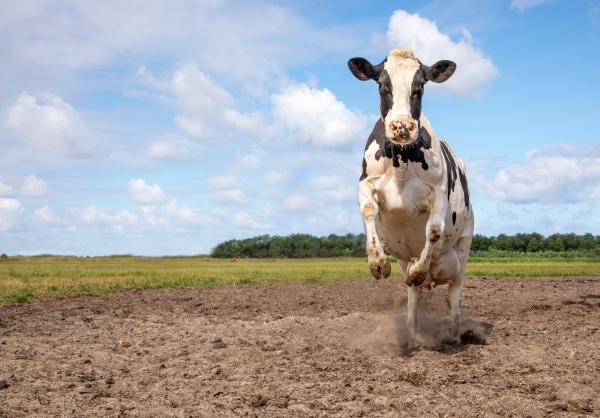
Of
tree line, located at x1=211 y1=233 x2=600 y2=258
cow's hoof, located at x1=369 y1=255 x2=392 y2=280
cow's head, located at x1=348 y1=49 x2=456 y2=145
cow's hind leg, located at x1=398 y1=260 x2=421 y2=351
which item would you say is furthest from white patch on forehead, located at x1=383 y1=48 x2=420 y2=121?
tree line, located at x1=211 y1=233 x2=600 y2=258

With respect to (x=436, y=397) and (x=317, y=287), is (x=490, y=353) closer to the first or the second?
(x=436, y=397)

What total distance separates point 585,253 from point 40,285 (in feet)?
196

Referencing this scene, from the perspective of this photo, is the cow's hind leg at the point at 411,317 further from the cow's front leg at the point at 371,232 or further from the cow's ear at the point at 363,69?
the cow's ear at the point at 363,69

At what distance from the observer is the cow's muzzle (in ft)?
28.3

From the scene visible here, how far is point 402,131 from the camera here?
862cm

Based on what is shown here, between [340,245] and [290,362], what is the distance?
72.7 metres

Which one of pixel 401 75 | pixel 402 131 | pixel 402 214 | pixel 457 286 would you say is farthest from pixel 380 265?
pixel 457 286

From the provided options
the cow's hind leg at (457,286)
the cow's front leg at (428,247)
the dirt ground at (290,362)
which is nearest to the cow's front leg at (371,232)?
the cow's front leg at (428,247)

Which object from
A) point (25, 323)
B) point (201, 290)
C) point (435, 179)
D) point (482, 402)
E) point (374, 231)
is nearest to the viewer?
point (482, 402)

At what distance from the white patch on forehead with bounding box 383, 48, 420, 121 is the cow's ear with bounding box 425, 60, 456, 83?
412 mm

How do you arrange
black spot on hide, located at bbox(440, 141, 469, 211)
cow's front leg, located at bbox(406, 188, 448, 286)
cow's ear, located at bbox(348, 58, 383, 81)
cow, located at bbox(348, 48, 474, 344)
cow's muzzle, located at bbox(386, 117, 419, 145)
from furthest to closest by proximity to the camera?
black spot on hide, located at bbox(440, 141, 469, 211)
cow's ear, located at bbox(348, 58, 383, 81)
cow's front leg, located at bbox(406, 188, 448, 286)
cow, located at bbox(348, 48, 474, 344)
cow's muzzle, located at bbox(386, 117, 419, 145)

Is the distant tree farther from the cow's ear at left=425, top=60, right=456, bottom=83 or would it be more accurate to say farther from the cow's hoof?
the cow's hoof

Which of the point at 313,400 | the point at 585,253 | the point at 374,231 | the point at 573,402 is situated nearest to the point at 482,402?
the point at 573,402

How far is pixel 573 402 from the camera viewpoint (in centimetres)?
744
